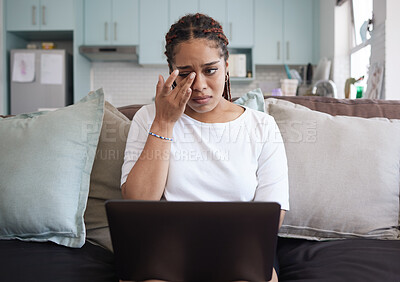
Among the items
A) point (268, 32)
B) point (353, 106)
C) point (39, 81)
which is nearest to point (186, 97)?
point (353, 106)

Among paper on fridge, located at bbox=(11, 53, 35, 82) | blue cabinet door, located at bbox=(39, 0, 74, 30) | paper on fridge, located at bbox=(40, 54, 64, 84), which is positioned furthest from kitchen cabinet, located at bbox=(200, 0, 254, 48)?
paper on fridge, located at bbox=(11, 53, 35, 82)

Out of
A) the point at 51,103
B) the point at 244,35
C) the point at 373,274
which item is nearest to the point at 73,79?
the point at 51,103

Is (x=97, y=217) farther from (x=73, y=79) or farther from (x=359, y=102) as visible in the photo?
(x=73, y=79)

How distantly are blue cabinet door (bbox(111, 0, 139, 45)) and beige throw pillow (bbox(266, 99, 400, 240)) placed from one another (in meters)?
3.97

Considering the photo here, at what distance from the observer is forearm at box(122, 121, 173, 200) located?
1.19m

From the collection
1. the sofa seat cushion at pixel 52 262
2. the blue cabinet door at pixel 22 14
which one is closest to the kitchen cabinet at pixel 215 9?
the blue cabinet door at pixel 22 14

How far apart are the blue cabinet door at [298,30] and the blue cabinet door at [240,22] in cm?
45

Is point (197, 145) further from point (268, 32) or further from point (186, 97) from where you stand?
point (268, 32)

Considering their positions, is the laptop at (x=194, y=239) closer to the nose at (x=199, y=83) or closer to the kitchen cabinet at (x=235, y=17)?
the nose at (x=199, y=83)

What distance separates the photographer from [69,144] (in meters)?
1.36

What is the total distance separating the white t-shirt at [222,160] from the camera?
124 cm

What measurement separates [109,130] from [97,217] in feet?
1.11

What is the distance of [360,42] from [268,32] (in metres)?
1.25

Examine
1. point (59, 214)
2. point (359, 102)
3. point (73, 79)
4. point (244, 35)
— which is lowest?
point (59, 214)
